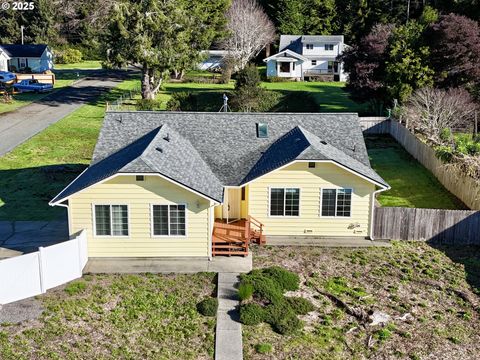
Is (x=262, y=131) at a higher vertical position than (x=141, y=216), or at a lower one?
higher

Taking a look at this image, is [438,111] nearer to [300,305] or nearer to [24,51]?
[300,305]

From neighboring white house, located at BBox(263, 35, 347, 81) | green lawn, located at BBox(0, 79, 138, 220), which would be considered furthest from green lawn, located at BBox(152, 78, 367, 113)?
green lawn, located at BBox(0, 79, 138, 220)

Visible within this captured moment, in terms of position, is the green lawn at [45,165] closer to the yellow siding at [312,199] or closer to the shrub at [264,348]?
the yellow siding at [312,199]

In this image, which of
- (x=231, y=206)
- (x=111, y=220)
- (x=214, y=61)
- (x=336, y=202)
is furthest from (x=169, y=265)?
(x=214, y=61)

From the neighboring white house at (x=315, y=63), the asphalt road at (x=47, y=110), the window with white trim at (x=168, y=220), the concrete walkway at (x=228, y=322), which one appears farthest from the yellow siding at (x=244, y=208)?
the neighboring white house at (x=315, y=63)

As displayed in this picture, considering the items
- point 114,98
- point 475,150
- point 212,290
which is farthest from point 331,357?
point 114,98

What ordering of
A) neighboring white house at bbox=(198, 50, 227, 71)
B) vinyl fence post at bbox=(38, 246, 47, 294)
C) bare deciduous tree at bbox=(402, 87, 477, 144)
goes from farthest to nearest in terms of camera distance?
1. neighboring white house at bbox=(198, 50, 227, 71)
2. bare deciduous tree at bbox=(402, 87, 477, 144)
3. vinyl fence post at bbox=(38, 246, 47, 294)

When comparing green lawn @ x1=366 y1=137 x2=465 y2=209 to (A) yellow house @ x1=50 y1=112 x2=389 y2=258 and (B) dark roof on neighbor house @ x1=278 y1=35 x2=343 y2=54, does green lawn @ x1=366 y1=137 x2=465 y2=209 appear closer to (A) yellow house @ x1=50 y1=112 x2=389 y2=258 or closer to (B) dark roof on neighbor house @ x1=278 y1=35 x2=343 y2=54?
(A) yellow house @ x1=50 y1=112 x2=389 y2=258
